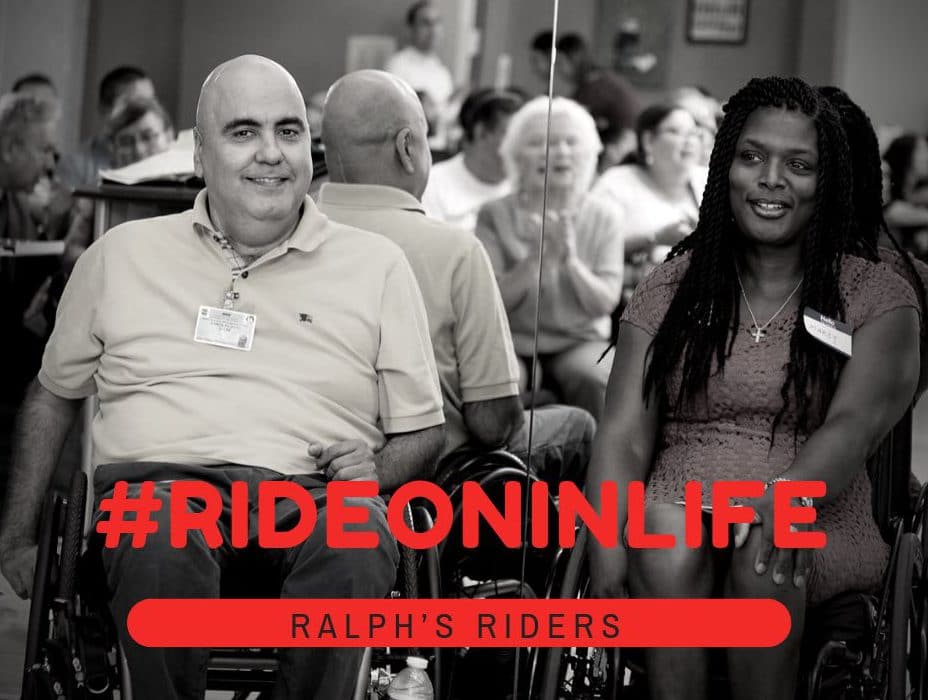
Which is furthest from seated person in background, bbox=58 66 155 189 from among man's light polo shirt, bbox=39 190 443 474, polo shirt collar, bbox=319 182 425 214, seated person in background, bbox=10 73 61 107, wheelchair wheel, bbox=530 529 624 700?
wheelchair wheel, bbox=530 529 624 700

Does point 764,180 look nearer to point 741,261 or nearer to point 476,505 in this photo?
point 741,261

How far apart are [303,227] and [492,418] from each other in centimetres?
67

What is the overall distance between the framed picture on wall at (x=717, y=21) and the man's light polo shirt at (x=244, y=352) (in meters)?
1.20

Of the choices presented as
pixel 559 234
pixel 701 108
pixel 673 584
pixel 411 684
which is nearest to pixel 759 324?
pixel 673 584

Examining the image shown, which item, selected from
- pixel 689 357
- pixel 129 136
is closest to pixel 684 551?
pixel 689 357

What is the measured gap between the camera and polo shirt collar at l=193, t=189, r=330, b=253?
2568 mm

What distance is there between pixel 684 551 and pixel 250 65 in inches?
45.2

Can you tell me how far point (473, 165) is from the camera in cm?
408

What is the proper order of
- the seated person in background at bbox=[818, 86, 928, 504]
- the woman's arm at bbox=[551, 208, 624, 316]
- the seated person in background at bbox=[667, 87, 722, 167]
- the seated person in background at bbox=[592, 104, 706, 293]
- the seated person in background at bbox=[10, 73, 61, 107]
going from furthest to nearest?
the woman's arm at bbox=[551, 208, 624, 316] < the seated person in background at bbox=[592, 104, 706, 293] < the seated person in background at bbox=[10, 73, 61, 107] < the seated person in background at bbox=[667, 87, 722, 167] < the seated person in background at bbox=[818, 86, 928, 504]

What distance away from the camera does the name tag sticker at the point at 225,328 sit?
2492 millimetres

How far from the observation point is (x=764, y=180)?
255cm

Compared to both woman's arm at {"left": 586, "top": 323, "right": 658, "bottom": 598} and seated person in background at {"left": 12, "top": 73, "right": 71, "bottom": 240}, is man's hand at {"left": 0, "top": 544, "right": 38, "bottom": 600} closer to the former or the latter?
woman's arm at {"left": 586, "top": 323, "right": 658, "bottom": 598}

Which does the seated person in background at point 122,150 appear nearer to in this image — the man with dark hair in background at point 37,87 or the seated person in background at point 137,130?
the seated person in background at point 137,130

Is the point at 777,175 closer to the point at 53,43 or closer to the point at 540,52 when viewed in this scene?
the point at 540,52
